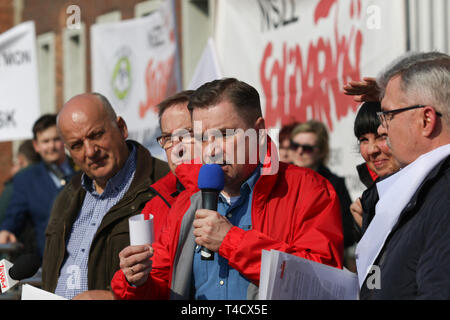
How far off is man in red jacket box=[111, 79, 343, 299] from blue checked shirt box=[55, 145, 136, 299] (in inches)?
46.6

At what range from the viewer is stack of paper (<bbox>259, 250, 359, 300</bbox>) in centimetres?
223

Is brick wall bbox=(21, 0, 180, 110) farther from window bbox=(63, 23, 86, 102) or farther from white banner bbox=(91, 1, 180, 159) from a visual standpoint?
white banner bbox=(91, 1, 180, 159)

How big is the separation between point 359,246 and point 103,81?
23.5 feet

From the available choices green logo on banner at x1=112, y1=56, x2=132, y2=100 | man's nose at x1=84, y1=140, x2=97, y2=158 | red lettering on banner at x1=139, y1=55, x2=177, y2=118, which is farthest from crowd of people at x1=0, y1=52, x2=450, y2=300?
green logo on banner at x1=112, y1=56, x2=132, y2=100

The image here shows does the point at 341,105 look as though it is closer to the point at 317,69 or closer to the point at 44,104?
the point at 317,69

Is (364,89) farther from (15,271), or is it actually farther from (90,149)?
(15,271)

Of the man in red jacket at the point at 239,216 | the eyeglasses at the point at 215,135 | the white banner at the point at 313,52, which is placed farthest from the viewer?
the white banner at the point at 313,52

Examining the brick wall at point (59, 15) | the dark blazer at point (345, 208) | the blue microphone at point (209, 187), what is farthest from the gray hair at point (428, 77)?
the brick wall at point (59, 15)

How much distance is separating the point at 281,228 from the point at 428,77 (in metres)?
0.78

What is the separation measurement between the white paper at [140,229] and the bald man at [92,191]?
1446 mm

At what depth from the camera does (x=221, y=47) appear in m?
7.86

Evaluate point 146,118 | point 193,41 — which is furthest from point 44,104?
point 146,118

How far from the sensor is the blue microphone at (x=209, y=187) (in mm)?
2584

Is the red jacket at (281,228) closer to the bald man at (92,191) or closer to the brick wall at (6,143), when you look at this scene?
the bald man at (92,191)
